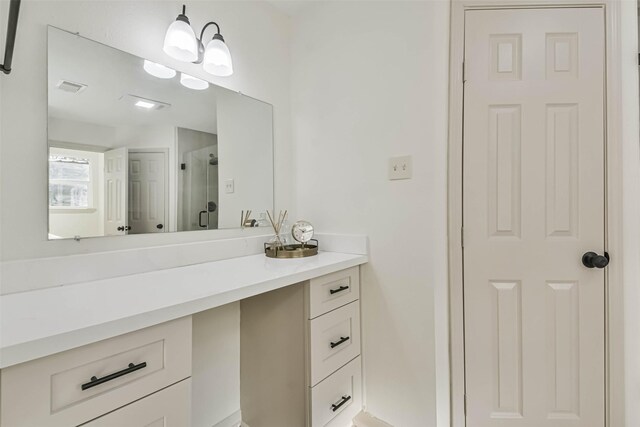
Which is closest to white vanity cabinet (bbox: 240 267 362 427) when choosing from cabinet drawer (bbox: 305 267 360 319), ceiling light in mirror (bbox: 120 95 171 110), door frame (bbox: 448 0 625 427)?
cabinet drawer (bbox: 305 267 360 319)

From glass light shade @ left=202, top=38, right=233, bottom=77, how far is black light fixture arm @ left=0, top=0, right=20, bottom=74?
2.16 ft

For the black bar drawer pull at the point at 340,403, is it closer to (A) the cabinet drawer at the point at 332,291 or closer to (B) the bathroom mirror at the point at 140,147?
(A) the cabinet drawer at the point at 332,291

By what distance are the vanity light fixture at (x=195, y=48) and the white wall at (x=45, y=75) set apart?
0.05 metres

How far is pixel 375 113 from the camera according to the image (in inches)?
58.4

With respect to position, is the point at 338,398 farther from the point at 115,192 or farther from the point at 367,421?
the point at 115,192

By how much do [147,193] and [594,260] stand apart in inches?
73.4

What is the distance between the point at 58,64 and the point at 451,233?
1.64 metres

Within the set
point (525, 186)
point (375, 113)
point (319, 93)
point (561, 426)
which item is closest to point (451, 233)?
point (525, 186)

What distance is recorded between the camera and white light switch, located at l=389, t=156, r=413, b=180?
1.37 meters

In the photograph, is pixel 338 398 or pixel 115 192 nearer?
pixel 115 192

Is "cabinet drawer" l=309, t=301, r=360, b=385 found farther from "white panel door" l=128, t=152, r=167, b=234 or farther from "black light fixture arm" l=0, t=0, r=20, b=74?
"black light fixture arm" l=0, t=0, r=20, b=74

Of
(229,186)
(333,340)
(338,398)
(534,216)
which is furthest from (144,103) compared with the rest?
(534,216)

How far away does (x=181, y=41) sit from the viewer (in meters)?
1.24

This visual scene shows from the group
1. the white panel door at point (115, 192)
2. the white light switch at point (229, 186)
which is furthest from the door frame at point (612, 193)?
the white panel door at point (115, 192)
